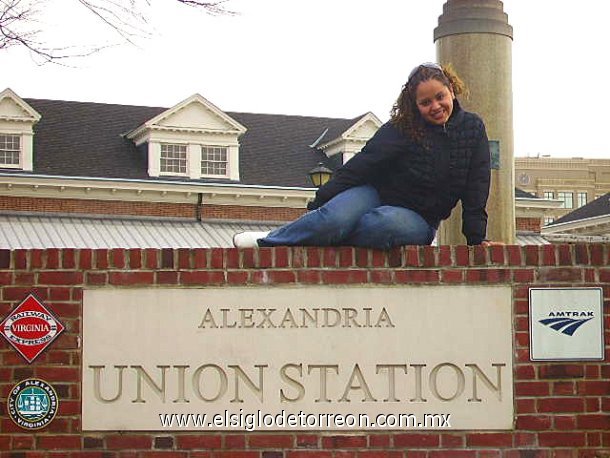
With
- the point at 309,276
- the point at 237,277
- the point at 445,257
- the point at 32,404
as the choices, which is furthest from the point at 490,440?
the point at 32,404

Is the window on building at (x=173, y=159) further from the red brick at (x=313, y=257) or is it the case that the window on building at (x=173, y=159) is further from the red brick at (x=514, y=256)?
the red brick at (x=514, y=256)

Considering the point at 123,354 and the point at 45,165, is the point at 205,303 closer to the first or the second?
the point at 123,354

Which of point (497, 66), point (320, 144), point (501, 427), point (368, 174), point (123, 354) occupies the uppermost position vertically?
point (320, 144)

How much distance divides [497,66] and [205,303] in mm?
4192

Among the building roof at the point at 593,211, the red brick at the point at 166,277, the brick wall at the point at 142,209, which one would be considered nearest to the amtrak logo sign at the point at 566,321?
the red brick at the point at 166,277

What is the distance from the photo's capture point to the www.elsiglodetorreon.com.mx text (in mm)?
5762

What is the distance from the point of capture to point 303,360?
19.1ft

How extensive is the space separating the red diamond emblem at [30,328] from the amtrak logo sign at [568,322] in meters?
2.48

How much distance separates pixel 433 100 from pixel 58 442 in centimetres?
264

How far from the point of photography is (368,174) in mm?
5961

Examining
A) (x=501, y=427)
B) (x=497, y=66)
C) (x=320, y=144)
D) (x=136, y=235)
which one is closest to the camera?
(x=501, y=427)

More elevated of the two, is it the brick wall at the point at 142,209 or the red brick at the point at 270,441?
the brick wall at the point at 142,209

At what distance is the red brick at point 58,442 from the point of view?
5766 millimetres

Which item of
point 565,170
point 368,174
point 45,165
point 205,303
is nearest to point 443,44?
point 368,174
